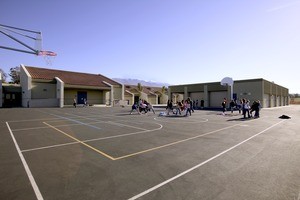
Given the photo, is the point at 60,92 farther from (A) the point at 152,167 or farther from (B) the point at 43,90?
(A) the point at 152,167

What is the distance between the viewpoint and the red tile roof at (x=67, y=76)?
37062 millimetres

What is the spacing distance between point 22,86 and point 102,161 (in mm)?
39022

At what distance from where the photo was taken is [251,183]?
4508 mm

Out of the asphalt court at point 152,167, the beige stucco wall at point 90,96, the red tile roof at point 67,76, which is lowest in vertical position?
the asphalt court at point 152,167

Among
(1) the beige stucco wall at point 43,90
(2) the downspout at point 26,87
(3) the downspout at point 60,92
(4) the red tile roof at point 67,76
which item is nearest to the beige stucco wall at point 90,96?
(4) the red tile roof at point 67,76

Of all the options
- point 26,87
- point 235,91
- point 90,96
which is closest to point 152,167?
point 26,87

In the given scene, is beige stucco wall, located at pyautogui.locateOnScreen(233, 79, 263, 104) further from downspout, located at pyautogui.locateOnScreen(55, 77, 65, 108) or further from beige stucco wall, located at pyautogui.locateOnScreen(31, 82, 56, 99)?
beige stucco wall, located at pyautogui.locateOnScreen(31, 82, 56, 99)

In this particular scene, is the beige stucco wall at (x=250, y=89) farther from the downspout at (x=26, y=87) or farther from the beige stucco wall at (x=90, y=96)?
the downspout at (x=26, y=87)

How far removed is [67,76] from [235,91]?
3521 centimetres

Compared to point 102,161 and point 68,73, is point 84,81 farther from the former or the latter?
point 102,161

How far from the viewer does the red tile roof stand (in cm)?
3706

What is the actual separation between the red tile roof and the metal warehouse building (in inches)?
730

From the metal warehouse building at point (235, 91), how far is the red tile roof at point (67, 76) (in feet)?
60.8

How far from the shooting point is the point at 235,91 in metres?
38.8
